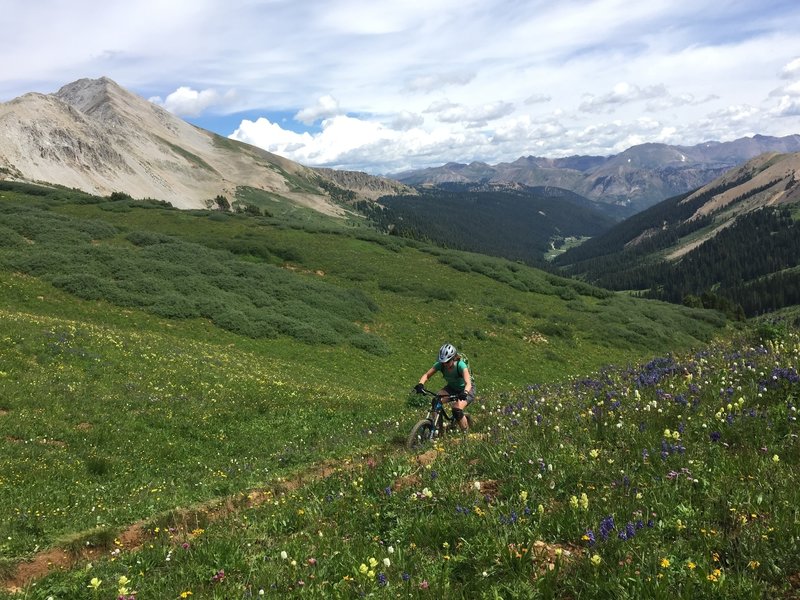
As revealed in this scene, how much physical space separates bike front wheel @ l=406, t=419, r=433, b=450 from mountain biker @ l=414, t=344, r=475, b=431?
2.57ft

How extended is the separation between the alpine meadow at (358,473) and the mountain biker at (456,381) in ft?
1.81

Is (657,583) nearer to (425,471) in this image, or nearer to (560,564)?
(560,564)

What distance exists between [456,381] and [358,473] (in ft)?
14.5

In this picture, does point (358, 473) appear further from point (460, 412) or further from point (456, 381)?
point (456, 381)

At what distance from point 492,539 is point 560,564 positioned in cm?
75

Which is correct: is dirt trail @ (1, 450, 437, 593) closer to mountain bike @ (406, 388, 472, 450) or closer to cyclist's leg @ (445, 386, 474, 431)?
mountain bike @ (406, 388, 472, 450)

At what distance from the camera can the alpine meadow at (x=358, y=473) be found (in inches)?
185

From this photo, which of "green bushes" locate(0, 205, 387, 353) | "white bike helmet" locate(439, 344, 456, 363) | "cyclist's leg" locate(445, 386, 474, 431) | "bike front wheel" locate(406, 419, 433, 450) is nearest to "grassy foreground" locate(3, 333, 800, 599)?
"bike front wheel" locate(406, 419, 433, 450)

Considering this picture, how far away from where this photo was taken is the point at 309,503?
7617 millimetres

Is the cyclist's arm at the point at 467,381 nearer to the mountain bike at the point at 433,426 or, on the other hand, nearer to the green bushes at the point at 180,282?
the mountain bike at the point at 433,426

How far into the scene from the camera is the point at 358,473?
28.1 ft

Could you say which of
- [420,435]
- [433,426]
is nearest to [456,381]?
[433,426]

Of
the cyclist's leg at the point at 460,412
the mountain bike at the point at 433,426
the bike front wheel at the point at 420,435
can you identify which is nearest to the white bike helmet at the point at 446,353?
the mountain bike at the point at 433,426

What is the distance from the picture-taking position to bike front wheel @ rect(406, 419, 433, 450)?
432 inches
